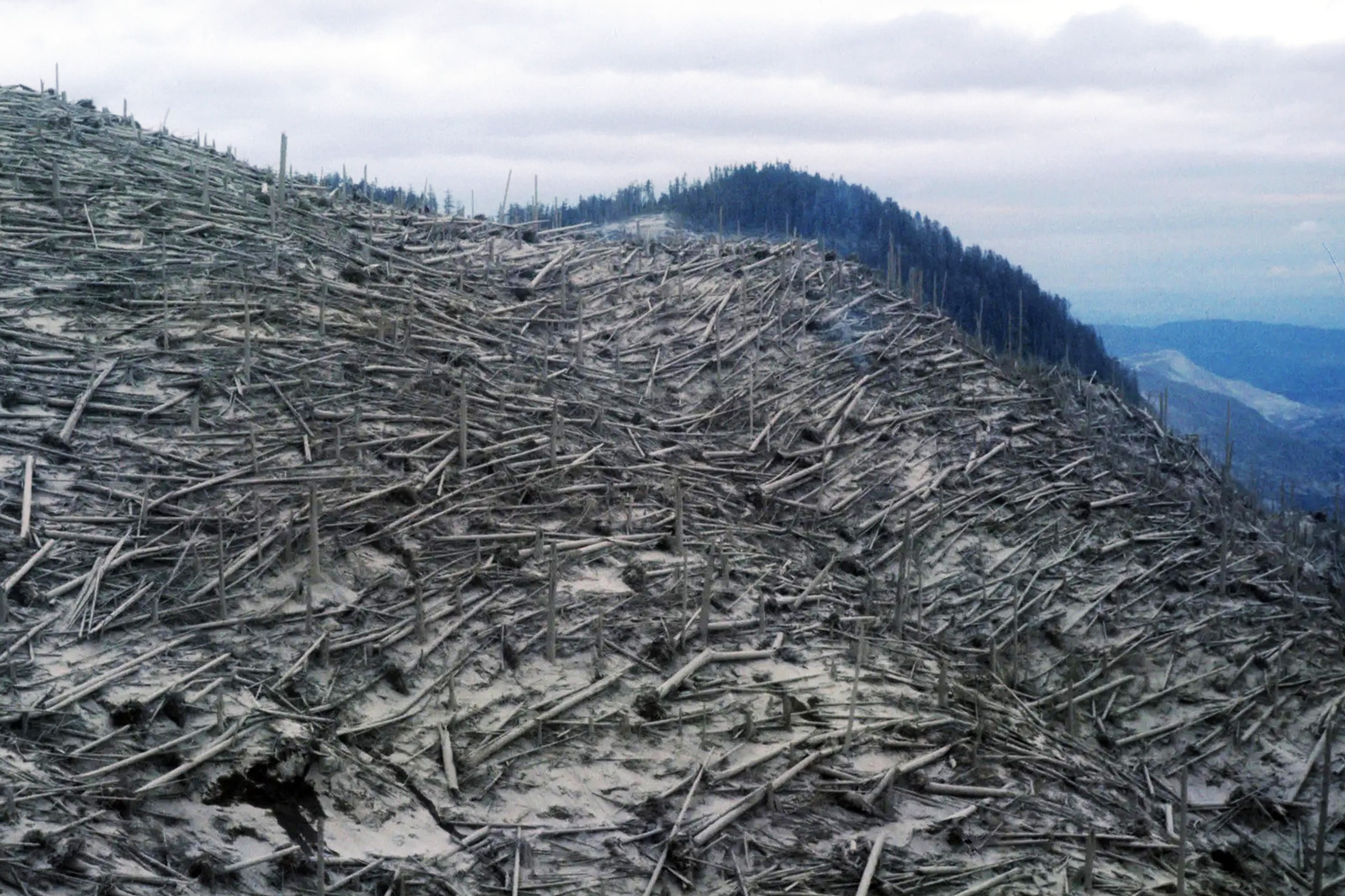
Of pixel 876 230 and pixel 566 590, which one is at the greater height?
pixel 876 230

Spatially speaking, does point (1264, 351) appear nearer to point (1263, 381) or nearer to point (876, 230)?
point (1263, 381)

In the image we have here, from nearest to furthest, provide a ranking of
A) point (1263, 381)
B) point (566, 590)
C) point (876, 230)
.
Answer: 1. point (566, 590)
2. point (876, 230)
3. point (1263, 381)

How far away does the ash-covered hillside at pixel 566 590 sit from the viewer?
6598 mm

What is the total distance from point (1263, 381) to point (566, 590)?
58465 millimetres

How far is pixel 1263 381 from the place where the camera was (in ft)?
193

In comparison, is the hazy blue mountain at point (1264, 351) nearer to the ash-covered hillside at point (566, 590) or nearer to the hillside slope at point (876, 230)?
the hillside slope at point (876, 230)

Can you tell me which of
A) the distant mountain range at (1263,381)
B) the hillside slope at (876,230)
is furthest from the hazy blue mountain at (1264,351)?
the hillside slope at (876,230)

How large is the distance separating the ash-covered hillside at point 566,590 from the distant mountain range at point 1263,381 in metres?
19.9

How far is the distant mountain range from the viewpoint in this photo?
3622 centimetres

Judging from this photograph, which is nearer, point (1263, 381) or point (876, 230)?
point (876, 230)

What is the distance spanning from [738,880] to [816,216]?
2882cm

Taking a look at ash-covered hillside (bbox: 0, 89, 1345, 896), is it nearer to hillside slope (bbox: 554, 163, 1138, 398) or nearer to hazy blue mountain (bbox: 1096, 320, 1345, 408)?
hillside slope (bbox: 554, 163, 1138, 398)

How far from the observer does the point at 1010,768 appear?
7.98 meters

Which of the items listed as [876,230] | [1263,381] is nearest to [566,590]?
[876,230]
